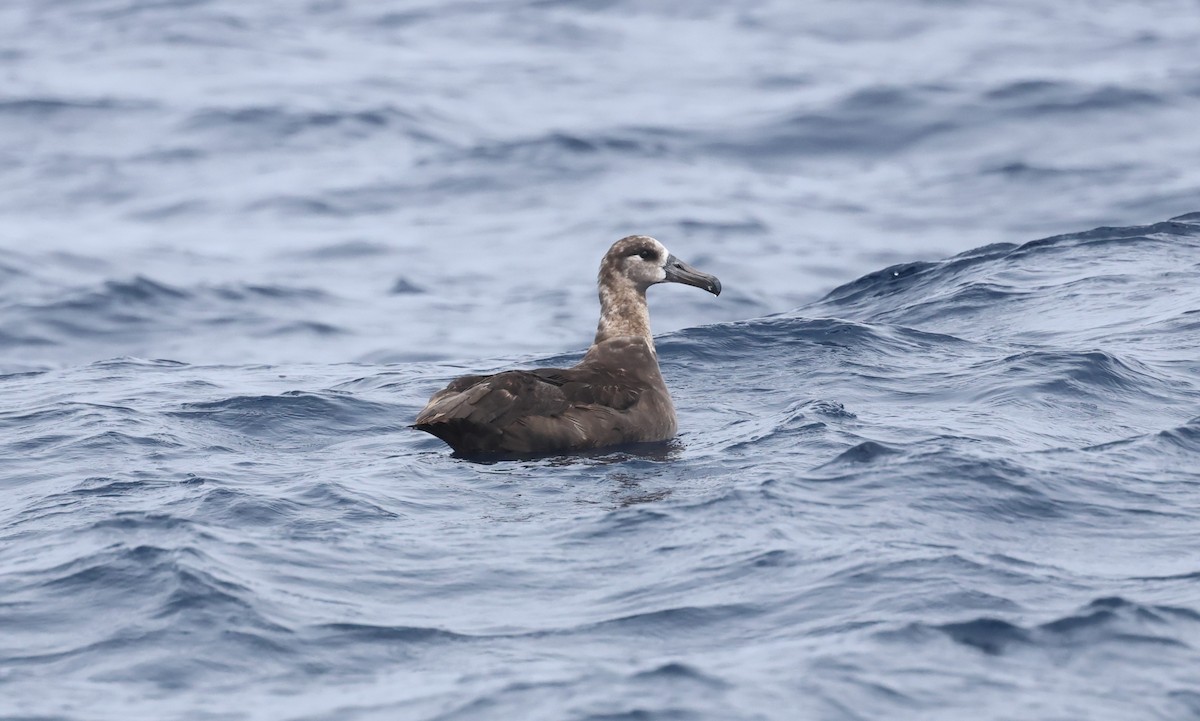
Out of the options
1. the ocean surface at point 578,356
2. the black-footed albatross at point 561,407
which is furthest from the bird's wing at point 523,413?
the ocean surface at point 578,356

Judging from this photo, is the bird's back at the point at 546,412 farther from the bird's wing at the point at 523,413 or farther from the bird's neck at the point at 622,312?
the bird's neck at the point at 622,312

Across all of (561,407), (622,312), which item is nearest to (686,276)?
(622,312)

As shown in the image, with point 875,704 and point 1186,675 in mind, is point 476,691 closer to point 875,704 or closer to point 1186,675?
point 875,704

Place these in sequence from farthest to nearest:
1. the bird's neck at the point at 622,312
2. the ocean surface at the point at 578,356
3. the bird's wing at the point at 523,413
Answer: the bird's neck at the point at 622,312 < the bird's wing at the point at 523,413 < the ocean surface at the point at 578,356

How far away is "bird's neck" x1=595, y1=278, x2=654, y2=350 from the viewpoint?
1306 cm

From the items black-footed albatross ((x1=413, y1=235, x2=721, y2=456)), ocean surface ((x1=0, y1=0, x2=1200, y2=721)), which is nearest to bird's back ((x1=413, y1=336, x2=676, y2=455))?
black-footed albatross ((x1=413, y1=235, x2=721, y2=456))

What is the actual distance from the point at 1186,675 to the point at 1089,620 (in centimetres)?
57

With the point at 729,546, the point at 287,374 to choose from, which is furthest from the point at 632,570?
the point at 287,374

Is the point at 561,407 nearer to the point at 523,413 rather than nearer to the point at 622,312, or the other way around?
the point at 523,413

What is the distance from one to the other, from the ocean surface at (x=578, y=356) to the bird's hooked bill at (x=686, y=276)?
2.79 ft

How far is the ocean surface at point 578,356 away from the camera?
783 centimetres

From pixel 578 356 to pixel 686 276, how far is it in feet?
8.03

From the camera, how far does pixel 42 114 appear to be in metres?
30.7

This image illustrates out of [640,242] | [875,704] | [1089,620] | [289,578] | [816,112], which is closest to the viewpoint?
[875,704]
